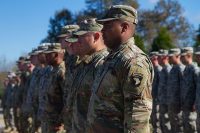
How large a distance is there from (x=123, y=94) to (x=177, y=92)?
7121 mm

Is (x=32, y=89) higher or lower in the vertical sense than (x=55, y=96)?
lower

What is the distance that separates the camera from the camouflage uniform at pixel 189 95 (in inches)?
380

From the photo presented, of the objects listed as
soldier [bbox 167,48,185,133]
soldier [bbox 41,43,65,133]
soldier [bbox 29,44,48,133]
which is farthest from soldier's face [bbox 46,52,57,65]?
soldier [bbox 167,48,185,133]

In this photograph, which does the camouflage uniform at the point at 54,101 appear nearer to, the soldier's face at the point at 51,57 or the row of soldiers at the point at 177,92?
the soldier's face at the point at 51,57

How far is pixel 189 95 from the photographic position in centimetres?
971

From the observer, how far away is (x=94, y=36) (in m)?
5.23

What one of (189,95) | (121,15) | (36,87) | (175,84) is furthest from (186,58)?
(121,15)

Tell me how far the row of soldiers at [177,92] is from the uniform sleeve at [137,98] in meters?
5.17

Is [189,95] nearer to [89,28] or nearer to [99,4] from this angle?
[89,28]

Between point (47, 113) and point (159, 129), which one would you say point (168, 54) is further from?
point (47, 113)

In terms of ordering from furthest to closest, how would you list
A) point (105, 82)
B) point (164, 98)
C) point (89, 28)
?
1. point (164, 98)
2. point (89, 28)
3. point (105, 82)

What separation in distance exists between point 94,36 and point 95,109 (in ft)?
4.87

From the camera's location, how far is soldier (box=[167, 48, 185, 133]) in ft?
34.9

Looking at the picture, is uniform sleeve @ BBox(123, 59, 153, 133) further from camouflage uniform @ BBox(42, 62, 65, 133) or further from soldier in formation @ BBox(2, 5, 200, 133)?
camouflage uniform @ BBox(42, 62, 65, 133)
